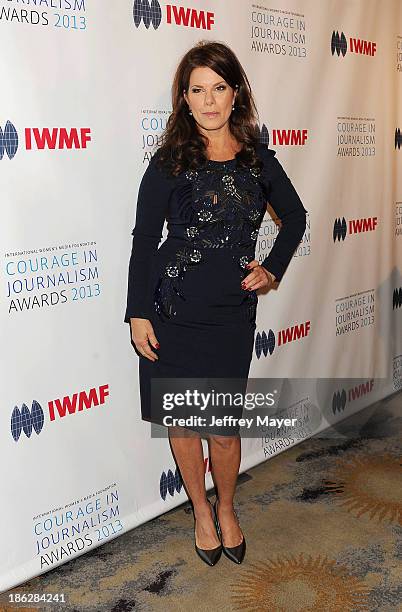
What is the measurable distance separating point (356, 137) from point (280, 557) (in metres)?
2.12

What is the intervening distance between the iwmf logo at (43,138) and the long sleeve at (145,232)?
0.25 metres

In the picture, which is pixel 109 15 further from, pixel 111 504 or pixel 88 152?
pixel 111 504

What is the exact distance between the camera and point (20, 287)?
8.22 ft

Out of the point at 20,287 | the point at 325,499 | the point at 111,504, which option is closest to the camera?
the point at 20,287

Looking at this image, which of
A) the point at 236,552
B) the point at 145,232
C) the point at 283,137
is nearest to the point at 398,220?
the point at 283,137

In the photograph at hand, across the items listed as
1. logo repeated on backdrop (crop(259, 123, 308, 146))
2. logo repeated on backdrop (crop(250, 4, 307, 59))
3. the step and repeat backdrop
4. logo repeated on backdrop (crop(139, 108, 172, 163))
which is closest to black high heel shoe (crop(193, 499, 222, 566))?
the step and repeat backdrop

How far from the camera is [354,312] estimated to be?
159 inches

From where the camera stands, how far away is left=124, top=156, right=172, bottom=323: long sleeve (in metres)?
2.56

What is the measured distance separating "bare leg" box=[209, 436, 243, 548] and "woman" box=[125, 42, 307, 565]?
14mm

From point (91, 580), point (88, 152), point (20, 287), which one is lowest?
point (91, 580)

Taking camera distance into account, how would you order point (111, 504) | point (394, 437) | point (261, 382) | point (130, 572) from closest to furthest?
1. point (130, 572)
2. point (111, 504)
3. point (261, 382)
4. point (394, 437)

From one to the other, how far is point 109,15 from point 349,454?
2.17 meters

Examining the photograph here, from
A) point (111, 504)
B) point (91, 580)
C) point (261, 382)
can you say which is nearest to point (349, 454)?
point (261, 382)

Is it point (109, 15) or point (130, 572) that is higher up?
point (109, 15)
